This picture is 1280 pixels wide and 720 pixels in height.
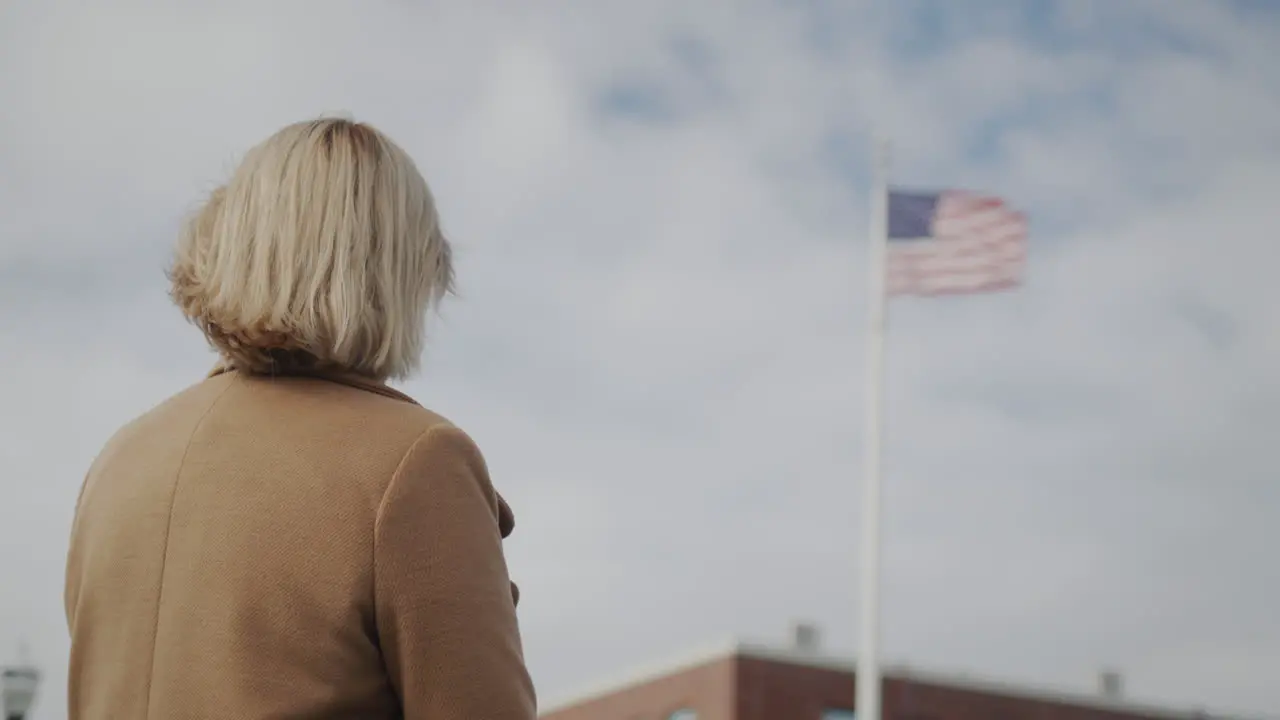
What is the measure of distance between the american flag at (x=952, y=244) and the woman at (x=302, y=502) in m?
15.0

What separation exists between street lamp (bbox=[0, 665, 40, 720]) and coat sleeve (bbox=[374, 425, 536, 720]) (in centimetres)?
1030

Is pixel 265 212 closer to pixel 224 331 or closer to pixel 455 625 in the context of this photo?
pixel 224 331

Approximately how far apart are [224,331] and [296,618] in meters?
0.36

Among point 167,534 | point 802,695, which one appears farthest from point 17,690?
point 802,695

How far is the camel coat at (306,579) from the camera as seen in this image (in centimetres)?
174

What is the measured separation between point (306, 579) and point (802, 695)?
34.1m

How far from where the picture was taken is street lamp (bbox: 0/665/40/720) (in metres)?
11.1

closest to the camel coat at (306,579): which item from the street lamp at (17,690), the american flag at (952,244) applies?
the street lamp at (17,690)

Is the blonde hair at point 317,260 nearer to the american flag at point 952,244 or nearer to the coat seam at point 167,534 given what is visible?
the coat seam at point 167,534

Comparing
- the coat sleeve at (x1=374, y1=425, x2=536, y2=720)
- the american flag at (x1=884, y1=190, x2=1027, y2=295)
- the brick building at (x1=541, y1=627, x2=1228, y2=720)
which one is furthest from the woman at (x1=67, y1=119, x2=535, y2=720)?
the brick building at (x1=541, y1=627, x2=1228, y2=720)

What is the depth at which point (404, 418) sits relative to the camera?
6.10 feet

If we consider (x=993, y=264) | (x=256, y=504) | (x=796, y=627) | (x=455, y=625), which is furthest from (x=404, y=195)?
(x=796, y=627)

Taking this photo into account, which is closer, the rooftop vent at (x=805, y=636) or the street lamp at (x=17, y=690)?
the street lamp at (x=17, y=690)

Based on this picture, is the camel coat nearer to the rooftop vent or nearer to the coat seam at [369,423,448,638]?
the coat seam at [369,423,448,638]
